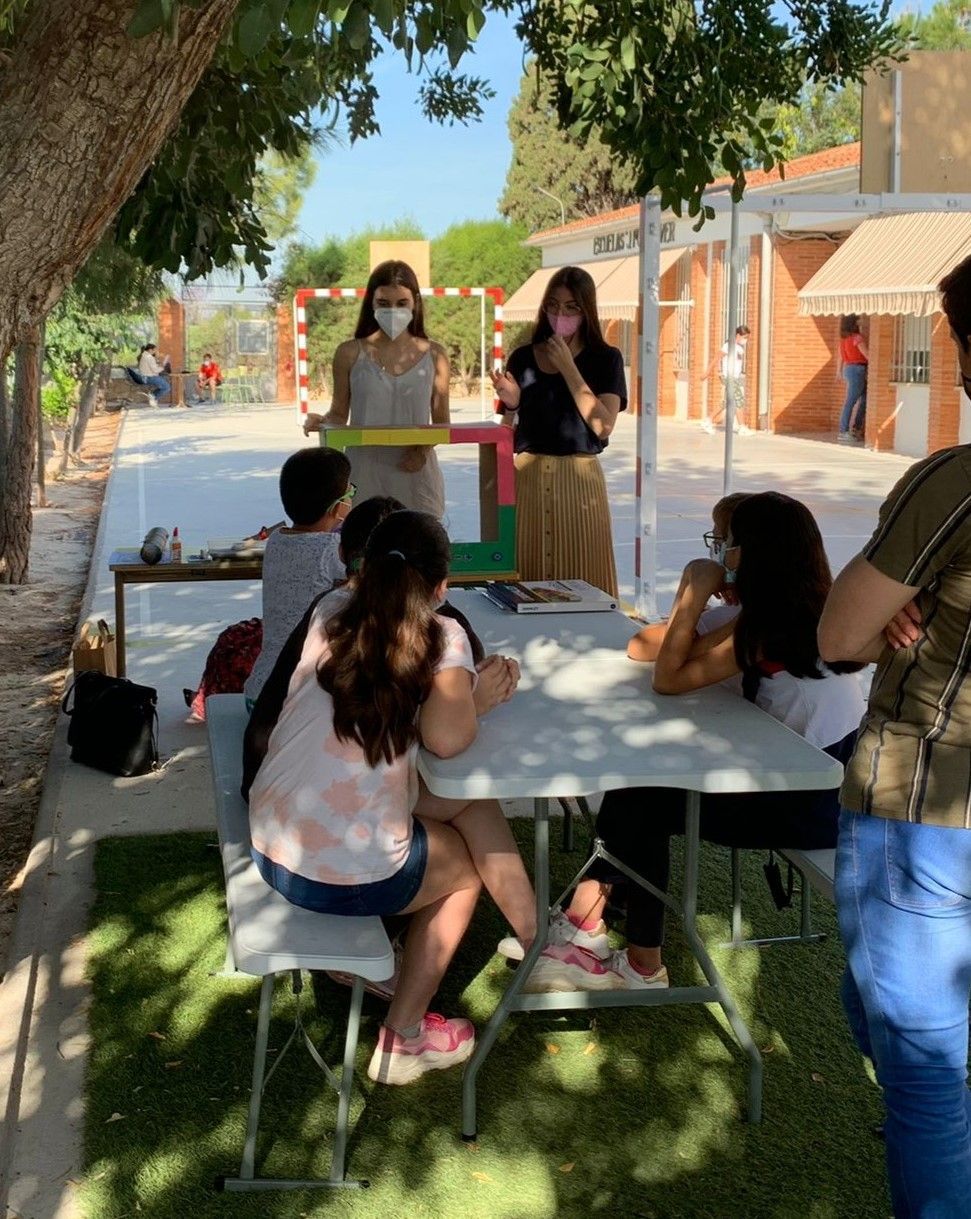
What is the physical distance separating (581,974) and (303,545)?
159cm

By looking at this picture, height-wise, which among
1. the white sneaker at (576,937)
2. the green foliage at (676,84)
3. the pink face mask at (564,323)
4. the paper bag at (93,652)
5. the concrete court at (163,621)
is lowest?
the concrete court at (163,621)

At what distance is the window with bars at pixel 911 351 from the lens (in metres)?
21.9

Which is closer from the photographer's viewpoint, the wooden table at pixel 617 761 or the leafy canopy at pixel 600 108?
the wooden table at pixel 617 761

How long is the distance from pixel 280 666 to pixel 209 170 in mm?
3573

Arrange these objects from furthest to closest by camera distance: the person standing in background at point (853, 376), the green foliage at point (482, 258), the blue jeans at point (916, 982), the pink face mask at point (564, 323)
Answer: the green foliage at point (482, 258) < the person standing in background at point (853, 376) < the pink face mask at point (564, 323) < the blue jeans at point (916, 982)

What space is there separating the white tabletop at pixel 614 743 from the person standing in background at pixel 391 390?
219 cm

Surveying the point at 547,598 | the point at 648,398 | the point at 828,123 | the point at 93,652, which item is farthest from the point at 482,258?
the point at 547,598

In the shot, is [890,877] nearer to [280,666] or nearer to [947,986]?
[947,986]

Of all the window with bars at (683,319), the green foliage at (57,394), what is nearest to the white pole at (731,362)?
the green foliage at (57,394)

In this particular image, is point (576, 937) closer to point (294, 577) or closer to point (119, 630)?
point (294, 577)

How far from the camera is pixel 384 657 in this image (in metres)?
3.26

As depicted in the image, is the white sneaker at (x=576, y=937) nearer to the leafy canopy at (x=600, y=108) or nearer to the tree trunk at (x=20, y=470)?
the leafy canopy at (x=600, y=108)

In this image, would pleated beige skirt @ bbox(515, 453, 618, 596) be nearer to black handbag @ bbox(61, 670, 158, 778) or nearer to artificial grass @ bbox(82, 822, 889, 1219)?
black handbag @ bbox(61, 670, 158, 778)

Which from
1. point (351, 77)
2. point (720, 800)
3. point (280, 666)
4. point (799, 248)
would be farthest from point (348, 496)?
point (799, 248)
